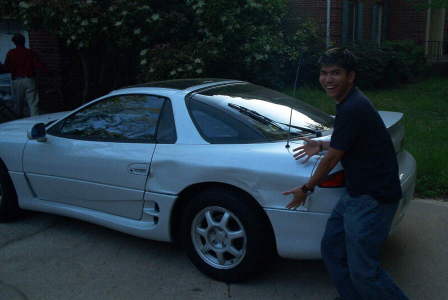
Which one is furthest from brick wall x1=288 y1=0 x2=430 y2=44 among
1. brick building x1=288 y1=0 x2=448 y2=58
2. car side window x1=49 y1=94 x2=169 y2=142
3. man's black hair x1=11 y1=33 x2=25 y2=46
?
car side window x1=49 y1=94 x2=169 y2=142

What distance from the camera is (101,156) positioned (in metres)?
4.23

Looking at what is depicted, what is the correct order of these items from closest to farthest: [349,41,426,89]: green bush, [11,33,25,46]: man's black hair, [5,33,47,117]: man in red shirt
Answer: [11,33,25,46]: man's black hair, [5,33,47,117]: man in red shirt, [349,41,426,89]: green bush

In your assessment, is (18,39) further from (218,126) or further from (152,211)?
(218,126)

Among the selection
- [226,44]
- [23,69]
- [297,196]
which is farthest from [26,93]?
[297,196]

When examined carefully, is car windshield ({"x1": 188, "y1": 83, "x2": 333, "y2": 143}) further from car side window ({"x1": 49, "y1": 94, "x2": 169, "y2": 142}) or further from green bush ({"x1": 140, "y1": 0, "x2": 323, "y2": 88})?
green bush ({"x1": 140, "y1": 0, "x2": 323, "y2": 88})

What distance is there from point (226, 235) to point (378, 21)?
14.8m

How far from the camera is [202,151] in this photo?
148 inches

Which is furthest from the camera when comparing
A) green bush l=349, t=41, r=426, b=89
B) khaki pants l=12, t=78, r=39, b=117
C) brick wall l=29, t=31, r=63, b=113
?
green bush l=349, t=41, r=426, b=89

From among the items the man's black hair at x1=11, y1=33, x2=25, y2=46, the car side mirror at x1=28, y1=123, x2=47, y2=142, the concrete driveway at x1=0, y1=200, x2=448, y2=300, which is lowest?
the concrete driveway at x1=0, y1=200, x2=448, y2=300

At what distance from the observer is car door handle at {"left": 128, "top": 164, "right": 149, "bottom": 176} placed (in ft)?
13.1

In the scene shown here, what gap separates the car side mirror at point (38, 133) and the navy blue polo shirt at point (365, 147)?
287 cm

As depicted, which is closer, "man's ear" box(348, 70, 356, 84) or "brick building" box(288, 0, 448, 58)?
"man's ear" box(348, 70, 356, 84)

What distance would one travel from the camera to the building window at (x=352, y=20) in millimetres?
13836

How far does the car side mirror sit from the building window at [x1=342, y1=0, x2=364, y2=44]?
10668 mm
